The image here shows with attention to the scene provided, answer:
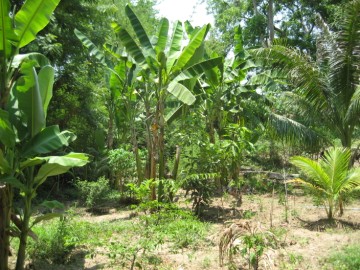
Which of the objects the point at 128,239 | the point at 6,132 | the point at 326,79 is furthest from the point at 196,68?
the point at 6,132

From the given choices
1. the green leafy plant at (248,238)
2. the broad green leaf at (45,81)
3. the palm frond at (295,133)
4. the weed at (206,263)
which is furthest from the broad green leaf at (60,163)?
the palm frond at (295,133)

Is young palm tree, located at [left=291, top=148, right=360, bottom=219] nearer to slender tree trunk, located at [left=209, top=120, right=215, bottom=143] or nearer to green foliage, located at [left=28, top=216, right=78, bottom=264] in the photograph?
slender tree trunk, located at [left=209, top=120, right=215, bottom=143]

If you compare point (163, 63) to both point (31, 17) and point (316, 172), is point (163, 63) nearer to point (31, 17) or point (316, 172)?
point (31, 17)

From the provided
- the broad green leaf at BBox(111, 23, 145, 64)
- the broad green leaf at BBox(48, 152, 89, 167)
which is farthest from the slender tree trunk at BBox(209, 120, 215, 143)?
the broad green leaf at BBox(48, 152, 89, 167)

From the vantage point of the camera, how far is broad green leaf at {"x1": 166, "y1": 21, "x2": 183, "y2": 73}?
856cm

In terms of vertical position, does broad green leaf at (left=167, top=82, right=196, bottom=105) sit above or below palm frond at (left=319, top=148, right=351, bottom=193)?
above

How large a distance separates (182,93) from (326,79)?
474 cm

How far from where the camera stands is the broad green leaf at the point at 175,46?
8.56m

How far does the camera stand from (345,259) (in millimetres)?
5504

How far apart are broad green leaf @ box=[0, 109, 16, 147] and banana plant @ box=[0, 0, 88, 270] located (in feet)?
0.04

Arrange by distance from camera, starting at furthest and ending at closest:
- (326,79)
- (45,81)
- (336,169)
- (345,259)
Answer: (326,79), (336,169), (345,259), (45,81)

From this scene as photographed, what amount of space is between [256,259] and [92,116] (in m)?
9.64

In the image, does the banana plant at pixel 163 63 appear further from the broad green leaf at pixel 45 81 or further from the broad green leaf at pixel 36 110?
the broad green leaf at pixel 36 110

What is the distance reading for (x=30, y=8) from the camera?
16.1ft
